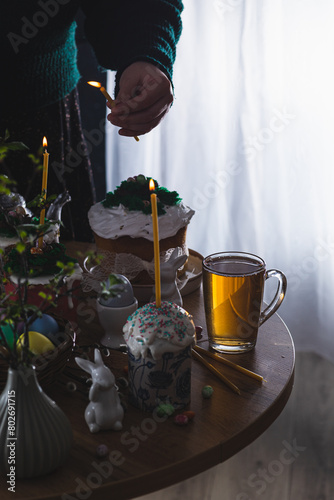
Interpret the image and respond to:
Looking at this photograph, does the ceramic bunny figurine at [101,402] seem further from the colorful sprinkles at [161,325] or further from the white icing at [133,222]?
the white icing at [133,222]

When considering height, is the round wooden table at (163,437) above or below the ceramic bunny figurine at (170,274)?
below

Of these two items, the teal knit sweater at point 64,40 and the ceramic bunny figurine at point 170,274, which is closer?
the ceramic bunny figurine at point 170,274

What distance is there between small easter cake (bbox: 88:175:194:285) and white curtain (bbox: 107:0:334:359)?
0.76 meters

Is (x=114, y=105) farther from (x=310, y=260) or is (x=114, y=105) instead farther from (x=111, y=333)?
(x=310, y=260)

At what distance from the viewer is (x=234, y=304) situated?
0.95 m

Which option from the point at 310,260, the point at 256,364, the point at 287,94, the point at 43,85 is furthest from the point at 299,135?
the point at 256,364

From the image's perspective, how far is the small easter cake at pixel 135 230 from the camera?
4.02 feet

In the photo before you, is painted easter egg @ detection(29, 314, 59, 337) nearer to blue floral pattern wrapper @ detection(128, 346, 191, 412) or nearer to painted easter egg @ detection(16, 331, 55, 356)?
painted easter egg @ detection(16, 331, 55, 356)

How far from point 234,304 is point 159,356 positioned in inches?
8.4

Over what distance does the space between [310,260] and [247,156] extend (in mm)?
410

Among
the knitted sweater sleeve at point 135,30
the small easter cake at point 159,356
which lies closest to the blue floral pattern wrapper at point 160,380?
the small easter cake at point 159,356

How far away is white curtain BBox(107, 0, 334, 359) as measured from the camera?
1.83 m

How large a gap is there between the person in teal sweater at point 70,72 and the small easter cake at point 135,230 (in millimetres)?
160

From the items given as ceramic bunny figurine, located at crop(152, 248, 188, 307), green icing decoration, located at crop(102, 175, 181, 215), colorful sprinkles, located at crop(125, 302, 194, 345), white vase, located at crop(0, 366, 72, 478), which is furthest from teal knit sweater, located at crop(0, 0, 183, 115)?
white vase, located at crop(0, 366, 72, 478)
